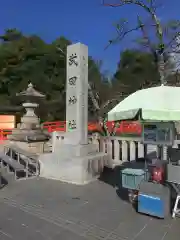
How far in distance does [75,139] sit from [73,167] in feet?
2.70

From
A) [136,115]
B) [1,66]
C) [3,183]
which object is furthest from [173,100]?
[1,66]

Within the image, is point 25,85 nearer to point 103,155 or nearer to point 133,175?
point 103,155

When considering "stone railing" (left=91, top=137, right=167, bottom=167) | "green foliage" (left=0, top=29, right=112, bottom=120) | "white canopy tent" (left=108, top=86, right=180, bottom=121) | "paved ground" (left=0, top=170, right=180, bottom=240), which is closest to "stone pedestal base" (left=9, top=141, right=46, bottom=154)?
"stone railing" (left=91, top=137, right=167, bottom=167)

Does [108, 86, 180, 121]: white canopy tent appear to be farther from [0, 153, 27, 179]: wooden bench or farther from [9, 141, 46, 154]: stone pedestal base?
[9, 141, 46, 154]: stone pedestal base

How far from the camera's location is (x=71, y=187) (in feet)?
19.8

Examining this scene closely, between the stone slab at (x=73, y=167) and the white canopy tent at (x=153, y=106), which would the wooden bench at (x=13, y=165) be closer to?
the stone slab at (x=73, y=167)

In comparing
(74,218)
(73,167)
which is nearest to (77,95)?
(73,167)

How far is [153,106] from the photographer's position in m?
3.90

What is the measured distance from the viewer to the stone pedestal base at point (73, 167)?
6320 millimetres

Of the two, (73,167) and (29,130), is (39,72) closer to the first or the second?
(29,130)

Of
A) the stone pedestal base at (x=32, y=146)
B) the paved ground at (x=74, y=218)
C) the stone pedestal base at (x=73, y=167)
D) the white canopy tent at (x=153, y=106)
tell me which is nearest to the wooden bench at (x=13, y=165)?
the stone pedestal base at (x=73, y=167)

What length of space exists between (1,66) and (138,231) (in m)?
25.0

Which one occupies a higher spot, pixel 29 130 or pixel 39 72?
pixel 39 72

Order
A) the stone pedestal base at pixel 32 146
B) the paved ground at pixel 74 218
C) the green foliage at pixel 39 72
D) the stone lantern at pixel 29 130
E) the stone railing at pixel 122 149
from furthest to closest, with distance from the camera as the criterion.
Answer: the green foliage at pixel 39 72 < the stone lantern at pixel 29 130 < the stone pedestal base at pixel 32 146 < the stone railing at pixel 122 149 < the paved ground at pixel 74 218
